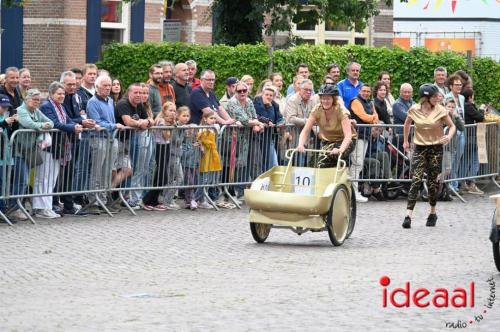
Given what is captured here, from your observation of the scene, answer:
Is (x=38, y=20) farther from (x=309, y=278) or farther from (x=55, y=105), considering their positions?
(x=309, y=278)

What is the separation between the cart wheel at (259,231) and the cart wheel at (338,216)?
2.61 feet

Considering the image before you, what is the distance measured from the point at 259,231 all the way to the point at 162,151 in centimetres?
397

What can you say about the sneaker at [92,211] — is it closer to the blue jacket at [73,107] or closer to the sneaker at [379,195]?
the blue jacket at [73,107]

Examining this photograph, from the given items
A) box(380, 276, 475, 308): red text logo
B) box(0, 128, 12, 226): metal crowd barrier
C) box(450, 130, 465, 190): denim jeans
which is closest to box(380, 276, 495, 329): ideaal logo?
box(380, 276, 475, 308): red text logo

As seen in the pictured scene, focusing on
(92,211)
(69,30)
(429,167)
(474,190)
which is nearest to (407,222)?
(429,167)

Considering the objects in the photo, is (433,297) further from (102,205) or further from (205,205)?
(205,205)

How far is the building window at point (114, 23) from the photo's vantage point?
34112 millimetres

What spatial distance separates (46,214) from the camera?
18.4 m

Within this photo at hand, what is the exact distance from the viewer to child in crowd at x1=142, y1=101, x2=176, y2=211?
776 inches

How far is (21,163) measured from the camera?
58.8 feet

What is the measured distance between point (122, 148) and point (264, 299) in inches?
317

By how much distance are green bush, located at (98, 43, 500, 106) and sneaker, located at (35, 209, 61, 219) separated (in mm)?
7700

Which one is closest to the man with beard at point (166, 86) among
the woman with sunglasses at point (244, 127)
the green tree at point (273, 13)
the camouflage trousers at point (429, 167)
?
the woman with sunglasses at point (244, 127)

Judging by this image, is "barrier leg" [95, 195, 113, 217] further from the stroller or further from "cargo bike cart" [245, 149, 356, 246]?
the stroller
